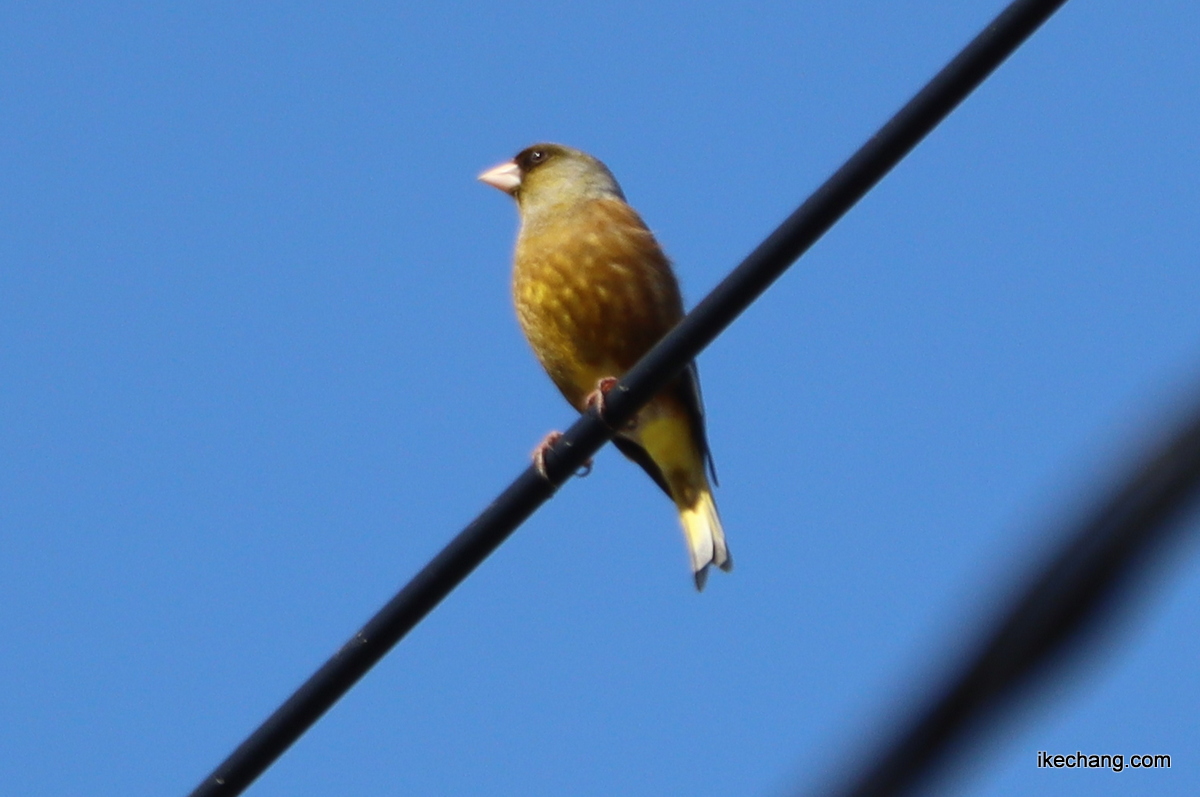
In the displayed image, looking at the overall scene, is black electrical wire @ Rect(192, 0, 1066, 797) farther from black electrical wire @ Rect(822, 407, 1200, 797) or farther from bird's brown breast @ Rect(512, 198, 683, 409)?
bird's brown breast @ Rect(512, 198, 683, 409)

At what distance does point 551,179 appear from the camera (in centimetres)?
686

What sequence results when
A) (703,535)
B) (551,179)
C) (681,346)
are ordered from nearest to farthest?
(681,346) → (703,535) → (551,179)

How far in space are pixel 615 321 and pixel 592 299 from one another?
0.14 m

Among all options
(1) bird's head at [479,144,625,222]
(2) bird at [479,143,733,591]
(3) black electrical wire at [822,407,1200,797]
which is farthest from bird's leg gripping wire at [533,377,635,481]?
(3) black electrical wire at [822,407,1200,797]

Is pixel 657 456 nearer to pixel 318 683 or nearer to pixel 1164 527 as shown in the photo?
pixel 318 683

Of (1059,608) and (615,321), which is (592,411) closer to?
(615,321)

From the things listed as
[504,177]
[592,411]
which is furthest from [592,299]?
[592,411]

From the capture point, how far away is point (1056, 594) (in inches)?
24.2

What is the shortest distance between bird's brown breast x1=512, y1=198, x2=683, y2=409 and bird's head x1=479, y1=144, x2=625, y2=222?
459 mm

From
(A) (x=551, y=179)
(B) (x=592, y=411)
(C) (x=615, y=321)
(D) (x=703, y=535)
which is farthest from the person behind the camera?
(A) (x=551, y=179)

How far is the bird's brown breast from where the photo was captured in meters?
5.76

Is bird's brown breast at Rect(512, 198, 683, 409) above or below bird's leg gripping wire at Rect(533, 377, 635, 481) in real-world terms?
above

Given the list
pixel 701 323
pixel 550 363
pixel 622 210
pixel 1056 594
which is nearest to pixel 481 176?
pixel 622 210

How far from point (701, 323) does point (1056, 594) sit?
2283 millimetres
